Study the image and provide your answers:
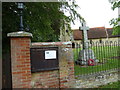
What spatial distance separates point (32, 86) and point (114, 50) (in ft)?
12.3

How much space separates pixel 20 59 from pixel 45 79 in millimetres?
870

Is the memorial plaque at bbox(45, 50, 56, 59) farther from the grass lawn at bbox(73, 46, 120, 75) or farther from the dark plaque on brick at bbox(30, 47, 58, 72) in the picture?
the grass lawn at bbox(73, 46, 120, 75)

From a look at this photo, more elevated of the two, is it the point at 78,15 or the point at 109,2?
the point at 109,2

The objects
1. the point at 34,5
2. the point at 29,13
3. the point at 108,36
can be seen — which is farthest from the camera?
the point at 108,36

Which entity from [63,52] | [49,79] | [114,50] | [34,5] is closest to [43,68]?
[49,79]

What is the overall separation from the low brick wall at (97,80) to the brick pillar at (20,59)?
67.2 inches

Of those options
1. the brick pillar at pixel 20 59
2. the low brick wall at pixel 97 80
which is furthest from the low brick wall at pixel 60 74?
the low brick wall at pixel 97 80

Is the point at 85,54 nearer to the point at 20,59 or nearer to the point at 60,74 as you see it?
the point at 60,74

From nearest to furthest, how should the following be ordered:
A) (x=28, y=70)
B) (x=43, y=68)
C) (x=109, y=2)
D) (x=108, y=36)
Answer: (x=28, y=70)
(x=43, y=68)
(x=109, y=2)
(x=108, y=36)

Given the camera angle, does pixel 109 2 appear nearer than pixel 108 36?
Yes

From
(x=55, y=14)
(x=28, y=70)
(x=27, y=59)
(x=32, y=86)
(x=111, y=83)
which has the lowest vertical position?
(x=111, y=83)

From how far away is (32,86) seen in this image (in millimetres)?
3168

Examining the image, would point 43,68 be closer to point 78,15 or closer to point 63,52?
point 63,52

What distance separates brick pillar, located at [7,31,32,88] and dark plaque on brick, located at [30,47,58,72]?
0.16 meters
